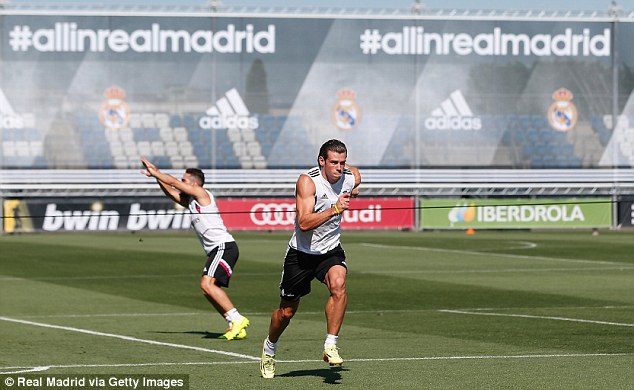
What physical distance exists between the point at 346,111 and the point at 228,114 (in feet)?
18.1

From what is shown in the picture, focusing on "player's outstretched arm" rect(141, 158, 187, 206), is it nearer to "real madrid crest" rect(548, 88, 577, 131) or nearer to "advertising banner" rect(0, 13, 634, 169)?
"advertising banner" rect(0, 13, 634, 169)

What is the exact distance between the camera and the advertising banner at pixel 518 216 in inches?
2152

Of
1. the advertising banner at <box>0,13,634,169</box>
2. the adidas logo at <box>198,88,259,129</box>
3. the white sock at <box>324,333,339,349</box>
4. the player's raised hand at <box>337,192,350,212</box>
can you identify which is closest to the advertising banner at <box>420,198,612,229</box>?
the advertising banner at <box>0,13,634,169</box>

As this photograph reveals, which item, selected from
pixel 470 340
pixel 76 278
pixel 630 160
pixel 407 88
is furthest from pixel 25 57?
pixel 470 340

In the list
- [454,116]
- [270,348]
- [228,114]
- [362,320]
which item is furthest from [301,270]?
[454,116]

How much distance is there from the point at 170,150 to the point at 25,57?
7.66m

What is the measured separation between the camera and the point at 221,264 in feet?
55.7

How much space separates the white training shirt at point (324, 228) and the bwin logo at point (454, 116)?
5239 cm

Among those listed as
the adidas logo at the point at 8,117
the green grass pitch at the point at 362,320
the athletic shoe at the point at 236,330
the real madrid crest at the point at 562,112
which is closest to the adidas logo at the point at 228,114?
the adidas logo at the point at 8,117

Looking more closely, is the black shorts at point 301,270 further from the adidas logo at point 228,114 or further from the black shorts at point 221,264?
the adidas logo at point 228,114

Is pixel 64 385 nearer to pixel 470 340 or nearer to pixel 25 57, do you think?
pixel 470 340

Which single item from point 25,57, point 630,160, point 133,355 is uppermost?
point 25,57

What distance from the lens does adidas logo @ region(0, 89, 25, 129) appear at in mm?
61906

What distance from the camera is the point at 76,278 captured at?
94.0 ft
